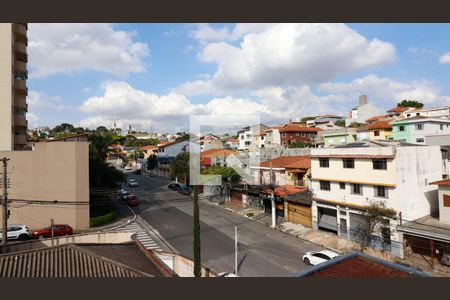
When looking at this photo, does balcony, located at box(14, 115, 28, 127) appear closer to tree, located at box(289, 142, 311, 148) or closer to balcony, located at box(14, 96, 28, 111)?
balcony, located at box(14, 96, 28, 111)

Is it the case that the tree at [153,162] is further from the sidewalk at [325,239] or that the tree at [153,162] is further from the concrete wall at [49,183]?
the concrete wall at [49,183]

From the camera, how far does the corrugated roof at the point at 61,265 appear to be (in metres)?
8.58

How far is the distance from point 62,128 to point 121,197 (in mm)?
98200

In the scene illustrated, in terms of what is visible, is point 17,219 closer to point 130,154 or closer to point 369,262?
point 369,262

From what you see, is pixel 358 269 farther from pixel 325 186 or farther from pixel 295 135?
pixel 295 135

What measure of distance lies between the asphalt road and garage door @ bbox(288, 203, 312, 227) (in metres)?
2.49

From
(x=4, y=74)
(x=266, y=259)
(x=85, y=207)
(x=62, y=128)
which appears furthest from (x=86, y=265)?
(x=62, y=128)

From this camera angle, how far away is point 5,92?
26828mm

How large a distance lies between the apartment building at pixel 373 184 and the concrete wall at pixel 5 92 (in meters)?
26.4

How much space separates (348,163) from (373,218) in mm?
4378

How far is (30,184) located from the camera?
23844 millimetres

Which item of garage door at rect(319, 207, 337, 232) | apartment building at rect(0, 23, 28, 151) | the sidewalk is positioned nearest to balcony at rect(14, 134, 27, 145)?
apartment building at rect(0, 23, 28, 151)

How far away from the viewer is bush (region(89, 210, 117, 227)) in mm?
25261

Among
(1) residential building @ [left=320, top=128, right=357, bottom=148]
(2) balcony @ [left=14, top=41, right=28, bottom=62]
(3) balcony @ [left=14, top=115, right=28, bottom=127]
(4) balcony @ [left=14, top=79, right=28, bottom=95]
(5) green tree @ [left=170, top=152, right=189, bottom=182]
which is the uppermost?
(2) balcony @ [left=14, top=41, right=28, bottom=62]
